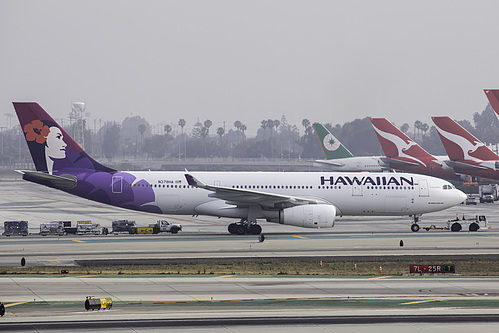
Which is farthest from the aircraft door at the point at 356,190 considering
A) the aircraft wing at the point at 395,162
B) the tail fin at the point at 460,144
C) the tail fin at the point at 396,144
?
the tail fin at the point at 396,144

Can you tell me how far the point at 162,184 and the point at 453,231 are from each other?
21196 mm

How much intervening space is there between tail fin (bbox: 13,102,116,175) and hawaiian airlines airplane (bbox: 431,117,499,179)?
52.8 metres

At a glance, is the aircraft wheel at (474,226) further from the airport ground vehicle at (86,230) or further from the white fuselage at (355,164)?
the white fuselage at (355,164)

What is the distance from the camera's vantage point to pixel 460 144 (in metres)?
87.8

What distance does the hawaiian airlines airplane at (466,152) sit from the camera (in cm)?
8662

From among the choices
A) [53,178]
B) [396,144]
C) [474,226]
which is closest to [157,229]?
[53,178]

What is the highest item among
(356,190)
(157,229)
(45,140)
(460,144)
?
(460,144)

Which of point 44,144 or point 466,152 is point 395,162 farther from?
point 44,144

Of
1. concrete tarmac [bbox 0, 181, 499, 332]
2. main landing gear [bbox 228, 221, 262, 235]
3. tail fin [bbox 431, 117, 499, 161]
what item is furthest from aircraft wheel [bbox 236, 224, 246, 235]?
tail fin [bbox 431, 117, 499, 161]

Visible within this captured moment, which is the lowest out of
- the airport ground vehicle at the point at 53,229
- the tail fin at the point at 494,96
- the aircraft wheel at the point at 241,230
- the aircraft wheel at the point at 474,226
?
the airport ground vehicle at the point at 53,229

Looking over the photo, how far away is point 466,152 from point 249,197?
47.3 metres

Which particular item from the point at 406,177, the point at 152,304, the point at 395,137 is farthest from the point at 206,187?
the point at 395,137

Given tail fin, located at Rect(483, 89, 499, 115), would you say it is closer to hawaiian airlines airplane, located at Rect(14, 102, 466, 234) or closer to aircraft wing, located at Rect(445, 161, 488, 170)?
aircraft wing, located at Rect(445, 161, 488, 170)

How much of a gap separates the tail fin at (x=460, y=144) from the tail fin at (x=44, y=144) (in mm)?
52809
